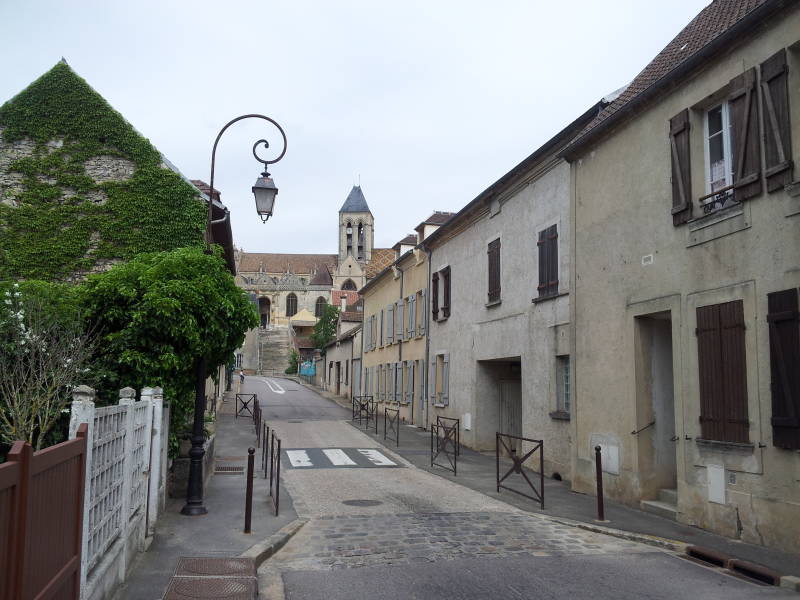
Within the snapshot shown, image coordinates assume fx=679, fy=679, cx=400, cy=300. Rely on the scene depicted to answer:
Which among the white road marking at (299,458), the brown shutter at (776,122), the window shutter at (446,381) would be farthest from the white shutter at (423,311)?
the brown shutter at (776,122)

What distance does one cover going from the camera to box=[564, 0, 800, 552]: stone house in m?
7.55

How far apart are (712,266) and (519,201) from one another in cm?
725

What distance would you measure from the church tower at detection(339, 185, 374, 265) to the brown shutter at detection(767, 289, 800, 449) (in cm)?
9010

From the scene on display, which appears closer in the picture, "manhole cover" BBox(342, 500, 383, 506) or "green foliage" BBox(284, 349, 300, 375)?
"manhole cover" BBox(342, 500, 383, 506)

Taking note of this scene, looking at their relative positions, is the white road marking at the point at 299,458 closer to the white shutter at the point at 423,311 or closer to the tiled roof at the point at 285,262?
the white shutter at the point at 423,311

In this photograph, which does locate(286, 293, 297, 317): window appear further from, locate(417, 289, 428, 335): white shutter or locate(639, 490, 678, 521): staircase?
locate(639, 490, 678, 521): staircase

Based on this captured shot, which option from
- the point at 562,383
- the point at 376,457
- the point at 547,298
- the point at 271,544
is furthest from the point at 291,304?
the point at 271,544

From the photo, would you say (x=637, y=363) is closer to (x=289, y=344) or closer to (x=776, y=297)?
(x=776, y=297)

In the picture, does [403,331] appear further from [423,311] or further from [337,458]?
[337,458]

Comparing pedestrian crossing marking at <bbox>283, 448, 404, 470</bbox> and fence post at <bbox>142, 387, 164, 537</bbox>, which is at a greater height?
fence post at <bbox>142, 387, 164, 537</bbox>

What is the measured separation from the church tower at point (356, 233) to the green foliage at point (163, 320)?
87200 millimetres

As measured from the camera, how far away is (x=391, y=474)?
1383 centimetres

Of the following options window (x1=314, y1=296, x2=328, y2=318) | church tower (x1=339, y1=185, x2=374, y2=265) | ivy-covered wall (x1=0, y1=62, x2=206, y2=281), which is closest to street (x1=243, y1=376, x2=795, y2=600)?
ivy-covered wall (x1=0, y1=62, x2=206, y2=281)

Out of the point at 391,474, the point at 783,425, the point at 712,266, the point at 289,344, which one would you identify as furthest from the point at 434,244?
the point at 289,344
